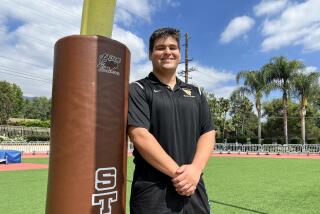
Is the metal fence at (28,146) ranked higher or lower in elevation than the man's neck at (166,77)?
lower

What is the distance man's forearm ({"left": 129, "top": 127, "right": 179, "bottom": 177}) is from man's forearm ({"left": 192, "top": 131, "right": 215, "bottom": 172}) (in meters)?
0.19

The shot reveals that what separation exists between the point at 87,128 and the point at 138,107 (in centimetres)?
34

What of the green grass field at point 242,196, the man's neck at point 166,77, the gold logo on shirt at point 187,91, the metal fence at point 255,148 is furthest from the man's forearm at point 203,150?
the metal fence at point 255,148

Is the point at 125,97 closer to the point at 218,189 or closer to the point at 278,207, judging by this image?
the point at 278,207

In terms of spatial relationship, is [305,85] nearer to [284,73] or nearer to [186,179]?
[284,73]

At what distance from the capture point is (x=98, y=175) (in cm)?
213

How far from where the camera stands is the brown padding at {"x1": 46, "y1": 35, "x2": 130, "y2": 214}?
2102 mm

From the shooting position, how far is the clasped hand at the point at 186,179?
2.07 m

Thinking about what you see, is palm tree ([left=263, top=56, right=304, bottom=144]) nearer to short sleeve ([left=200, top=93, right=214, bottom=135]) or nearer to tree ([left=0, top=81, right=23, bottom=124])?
short sleeve ([left=200, top=93, right=214, bottom=135])

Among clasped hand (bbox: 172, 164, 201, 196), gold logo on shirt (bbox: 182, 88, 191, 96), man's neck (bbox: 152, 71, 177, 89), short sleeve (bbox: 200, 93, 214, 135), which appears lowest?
clasped hand (bbox: 172, 164, 201, 196)

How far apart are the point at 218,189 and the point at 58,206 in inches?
266

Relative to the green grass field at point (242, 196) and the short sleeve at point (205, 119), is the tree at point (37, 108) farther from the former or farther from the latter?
the short sleeve at point (205, 119)

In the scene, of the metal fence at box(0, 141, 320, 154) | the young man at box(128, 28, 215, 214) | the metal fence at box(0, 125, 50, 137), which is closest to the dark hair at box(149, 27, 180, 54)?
the young man at box(128, 28, 215, 214)

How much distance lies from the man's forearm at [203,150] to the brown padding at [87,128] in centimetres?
48
